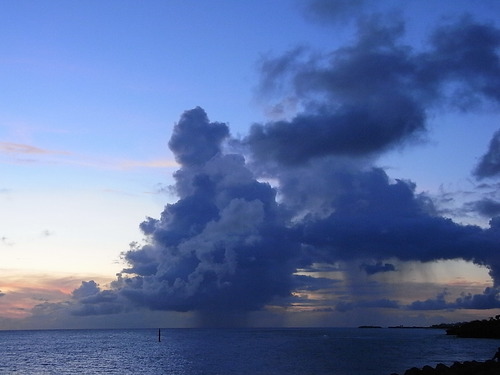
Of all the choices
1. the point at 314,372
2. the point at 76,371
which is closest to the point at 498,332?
the point at 314,372

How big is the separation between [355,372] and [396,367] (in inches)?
378

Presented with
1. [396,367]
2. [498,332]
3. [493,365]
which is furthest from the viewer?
[498,332]

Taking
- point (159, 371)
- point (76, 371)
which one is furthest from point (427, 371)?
point (76, 371)

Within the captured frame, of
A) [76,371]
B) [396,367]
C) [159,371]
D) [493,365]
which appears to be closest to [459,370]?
[493,365]

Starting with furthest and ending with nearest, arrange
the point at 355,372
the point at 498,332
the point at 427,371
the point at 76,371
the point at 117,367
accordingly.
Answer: the point at 498,332 → the point at 117,367 → the point at 76,371 → the point at 355,372 → the point at 427,371

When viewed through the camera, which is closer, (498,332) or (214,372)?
(214,372)

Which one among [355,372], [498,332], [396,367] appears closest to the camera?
[355,372]

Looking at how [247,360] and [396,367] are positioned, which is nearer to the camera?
[396,367]

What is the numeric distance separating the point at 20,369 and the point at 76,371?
10.1m

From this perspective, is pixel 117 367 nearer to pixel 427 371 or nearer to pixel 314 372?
pixel 314 372

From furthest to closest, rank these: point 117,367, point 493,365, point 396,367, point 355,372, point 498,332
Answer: point 498,332, point 117,367, point 396,367, point 355,372, point 493,365

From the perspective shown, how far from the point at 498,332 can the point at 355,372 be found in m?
143

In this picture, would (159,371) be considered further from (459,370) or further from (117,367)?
(459,370)

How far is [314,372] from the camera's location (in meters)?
75.1
